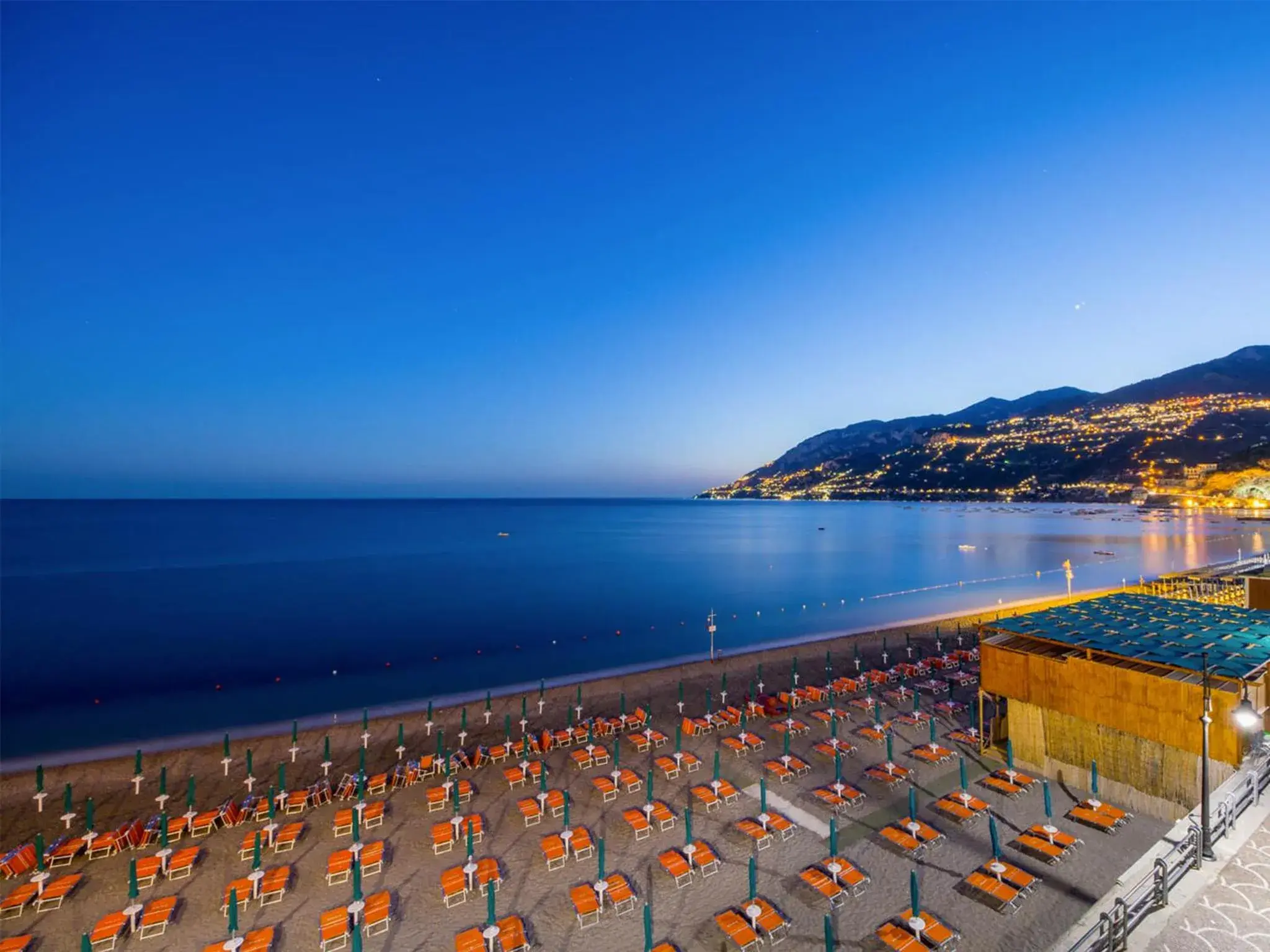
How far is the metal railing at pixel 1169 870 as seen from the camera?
20.8 feet

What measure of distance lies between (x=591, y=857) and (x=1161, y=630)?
15.3 meters

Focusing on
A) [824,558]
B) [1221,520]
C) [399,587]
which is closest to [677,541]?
[824,558]

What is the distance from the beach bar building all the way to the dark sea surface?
2410 centimetres

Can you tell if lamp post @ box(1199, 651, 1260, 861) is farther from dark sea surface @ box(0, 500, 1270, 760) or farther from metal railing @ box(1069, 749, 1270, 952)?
dark sea surface @ box(0, 500, 1270, 760)

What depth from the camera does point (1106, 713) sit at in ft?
44.1

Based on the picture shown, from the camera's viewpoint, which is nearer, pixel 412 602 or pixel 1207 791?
pixel 1207 791

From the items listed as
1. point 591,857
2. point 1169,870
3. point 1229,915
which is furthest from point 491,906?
point 1229,915

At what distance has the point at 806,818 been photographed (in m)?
13.7

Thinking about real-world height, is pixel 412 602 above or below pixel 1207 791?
below

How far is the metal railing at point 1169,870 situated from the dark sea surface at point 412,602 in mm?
29531

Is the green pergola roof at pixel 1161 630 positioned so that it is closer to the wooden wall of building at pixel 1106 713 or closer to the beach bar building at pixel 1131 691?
the beach bar building at pixel 1131 691

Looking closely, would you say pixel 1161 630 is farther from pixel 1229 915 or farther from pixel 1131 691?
pixel 1229 915

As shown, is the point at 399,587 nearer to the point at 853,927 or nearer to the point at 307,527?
the point at 853,927

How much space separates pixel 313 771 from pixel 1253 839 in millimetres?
21476
